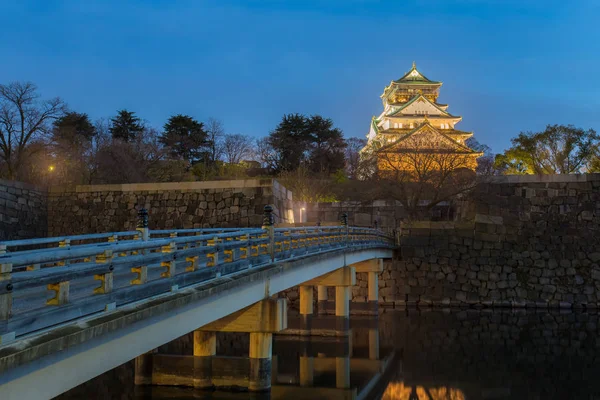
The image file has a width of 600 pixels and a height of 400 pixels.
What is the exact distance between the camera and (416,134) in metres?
43.1

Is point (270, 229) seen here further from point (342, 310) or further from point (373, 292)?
point (373, 292)

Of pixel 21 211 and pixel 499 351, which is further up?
pixel 21 211

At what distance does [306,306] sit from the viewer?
19000mm

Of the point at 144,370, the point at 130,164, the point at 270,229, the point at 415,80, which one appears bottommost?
the point at 144,370

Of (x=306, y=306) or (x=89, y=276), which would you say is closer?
(x=89, y=276)

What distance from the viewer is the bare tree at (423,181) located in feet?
108

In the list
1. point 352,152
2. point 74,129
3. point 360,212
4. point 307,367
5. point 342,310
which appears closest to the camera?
point 307,367

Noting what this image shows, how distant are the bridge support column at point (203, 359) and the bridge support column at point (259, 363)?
2.95ft

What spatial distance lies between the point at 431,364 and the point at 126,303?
41.3 feet

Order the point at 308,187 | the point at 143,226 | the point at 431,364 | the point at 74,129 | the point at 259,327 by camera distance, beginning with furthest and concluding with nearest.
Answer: the point at 74,129, the point at 308,187, the point at 431,364, the point at 259,327, the point at 143,226

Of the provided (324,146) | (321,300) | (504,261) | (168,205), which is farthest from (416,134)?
(168,205)

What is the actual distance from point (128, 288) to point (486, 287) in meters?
25.3

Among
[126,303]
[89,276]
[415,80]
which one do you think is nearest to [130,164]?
[126,303]

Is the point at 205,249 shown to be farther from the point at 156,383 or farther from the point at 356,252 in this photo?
the point at 356,252
